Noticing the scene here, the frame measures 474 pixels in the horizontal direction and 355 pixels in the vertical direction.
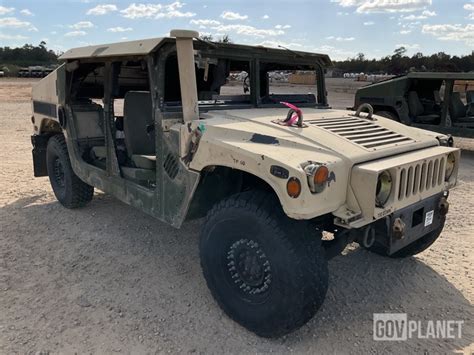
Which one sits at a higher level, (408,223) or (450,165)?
(450,165)

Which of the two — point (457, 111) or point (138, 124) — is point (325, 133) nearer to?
point (138, 124)

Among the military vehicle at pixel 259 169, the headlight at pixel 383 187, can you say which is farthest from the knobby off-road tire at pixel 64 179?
the headlight at pixel 383 187

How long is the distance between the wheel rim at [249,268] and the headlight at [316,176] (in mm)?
557

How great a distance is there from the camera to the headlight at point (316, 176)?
2.42 m

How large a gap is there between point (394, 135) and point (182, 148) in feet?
5.26

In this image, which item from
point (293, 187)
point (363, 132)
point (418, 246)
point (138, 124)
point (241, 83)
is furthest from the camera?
point (138, 124)

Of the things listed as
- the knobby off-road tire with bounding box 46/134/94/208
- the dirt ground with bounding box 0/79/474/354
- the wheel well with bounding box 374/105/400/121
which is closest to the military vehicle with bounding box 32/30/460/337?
the dirt ground with bounding box 0/79/474/354

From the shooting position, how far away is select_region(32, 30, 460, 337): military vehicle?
2.61 m

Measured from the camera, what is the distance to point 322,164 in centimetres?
248

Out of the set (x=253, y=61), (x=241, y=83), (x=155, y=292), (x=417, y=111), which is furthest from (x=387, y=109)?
(x=155, y=292)

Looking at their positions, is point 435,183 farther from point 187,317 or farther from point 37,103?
point 37,103

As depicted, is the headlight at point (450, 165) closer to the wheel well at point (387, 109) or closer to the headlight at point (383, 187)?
the headlight at point (383, 187)

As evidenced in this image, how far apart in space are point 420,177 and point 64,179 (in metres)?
3.85

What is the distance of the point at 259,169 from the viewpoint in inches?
102
